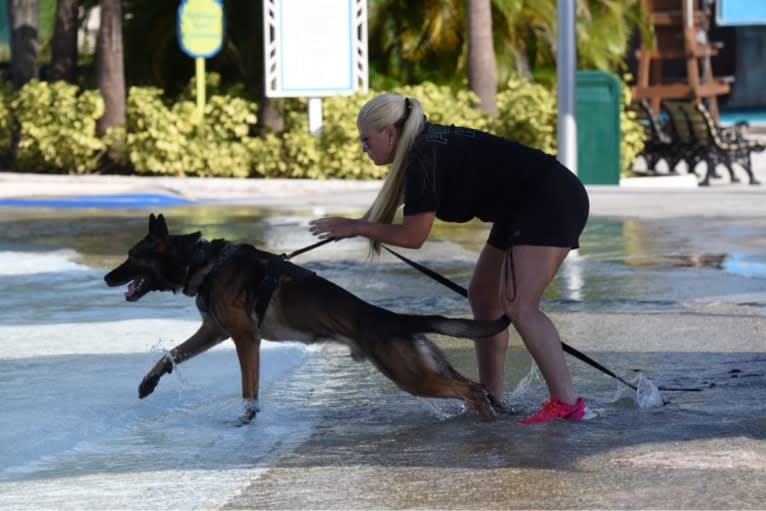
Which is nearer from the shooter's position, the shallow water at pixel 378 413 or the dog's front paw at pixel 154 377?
the shallow water at pixel 378 413

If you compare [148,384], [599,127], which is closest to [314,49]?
[599,127]

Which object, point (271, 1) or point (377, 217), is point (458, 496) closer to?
point (377, 217)

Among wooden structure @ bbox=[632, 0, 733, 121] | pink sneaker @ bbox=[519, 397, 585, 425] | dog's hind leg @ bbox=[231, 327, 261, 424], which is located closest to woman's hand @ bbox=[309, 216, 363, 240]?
dog's hind leg @ bbox=[231, 327, 261, 424]

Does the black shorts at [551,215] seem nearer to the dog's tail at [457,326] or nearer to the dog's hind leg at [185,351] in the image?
the dog's tail at [457,326]

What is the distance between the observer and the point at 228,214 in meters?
18.7

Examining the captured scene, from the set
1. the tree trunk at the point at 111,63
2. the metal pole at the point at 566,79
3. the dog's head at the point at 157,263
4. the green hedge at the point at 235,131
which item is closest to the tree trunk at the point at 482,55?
the green hedge at the point at 235,131

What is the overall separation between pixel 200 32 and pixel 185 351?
1712cm

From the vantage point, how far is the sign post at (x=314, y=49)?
79.9 ft

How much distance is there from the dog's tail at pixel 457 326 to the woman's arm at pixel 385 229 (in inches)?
12.4

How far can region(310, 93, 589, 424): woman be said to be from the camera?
692 centimetres

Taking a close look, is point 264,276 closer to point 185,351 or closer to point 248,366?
point 248,366

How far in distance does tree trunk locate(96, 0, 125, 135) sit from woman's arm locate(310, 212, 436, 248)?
17.9 m

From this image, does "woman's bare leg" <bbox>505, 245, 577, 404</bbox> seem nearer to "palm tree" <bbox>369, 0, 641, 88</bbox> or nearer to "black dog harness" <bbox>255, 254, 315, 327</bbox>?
"black dog harness" <bbox>255, 254, 315, 327</bbox>

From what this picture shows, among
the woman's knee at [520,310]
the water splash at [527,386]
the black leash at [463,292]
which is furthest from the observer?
the water splash at [527,386]
